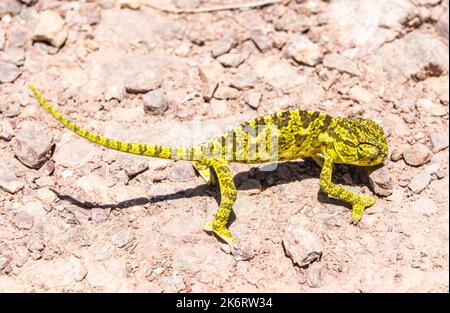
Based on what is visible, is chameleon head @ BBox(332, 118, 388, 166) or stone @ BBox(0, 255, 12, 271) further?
chameleon head @ BBox(332, 118, 388, 166)

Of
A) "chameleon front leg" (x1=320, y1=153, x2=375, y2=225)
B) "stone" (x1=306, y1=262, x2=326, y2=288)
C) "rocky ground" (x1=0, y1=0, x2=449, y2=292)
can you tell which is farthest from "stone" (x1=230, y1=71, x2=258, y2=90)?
"stone" (x1=306, y1=262, x2=326, y2=288)

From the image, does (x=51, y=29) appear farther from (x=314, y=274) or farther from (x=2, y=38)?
(x=314, y=274)

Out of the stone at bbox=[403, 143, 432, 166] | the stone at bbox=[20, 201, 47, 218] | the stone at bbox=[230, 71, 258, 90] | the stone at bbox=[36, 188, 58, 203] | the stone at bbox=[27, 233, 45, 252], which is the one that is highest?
the stone at bbox=[230, 71, 258, 90]

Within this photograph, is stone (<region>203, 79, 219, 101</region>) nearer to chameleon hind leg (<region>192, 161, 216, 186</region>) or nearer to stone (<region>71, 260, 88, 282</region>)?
chameleon hind leg (<region>192, 161, 216, 186</region>)

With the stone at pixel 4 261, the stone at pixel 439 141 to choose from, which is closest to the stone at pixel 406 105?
the stone at pixel 439 141

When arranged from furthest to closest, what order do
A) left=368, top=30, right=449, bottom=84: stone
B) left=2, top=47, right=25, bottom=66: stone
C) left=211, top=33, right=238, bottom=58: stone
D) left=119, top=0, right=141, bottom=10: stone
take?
left=119, top=0, right=141, bottom=10: stone
left=211, top=33, right=238, bottom=58: stone
left=2, top=47, right=25, bottom=66: stone
left=368, top=30, right=449, bottom=84: stone

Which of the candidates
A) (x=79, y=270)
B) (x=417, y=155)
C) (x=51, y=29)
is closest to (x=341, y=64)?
(x=417, y=155)

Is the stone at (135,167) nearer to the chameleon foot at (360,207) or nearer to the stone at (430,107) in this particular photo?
the chameleon foot at (360,207)

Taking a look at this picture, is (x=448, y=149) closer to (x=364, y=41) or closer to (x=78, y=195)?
(x=364, y=41)
